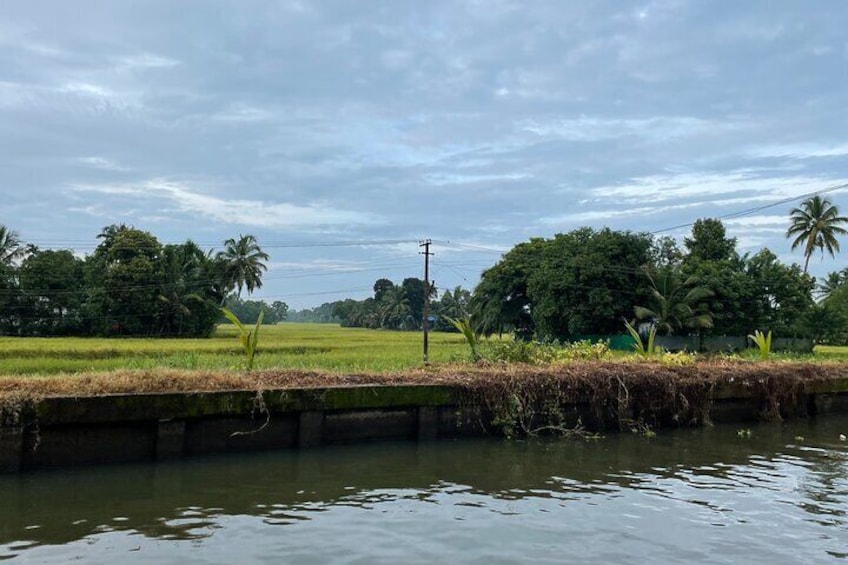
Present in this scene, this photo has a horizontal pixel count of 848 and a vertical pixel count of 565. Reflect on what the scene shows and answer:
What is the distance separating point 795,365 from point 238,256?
5294 centimetres

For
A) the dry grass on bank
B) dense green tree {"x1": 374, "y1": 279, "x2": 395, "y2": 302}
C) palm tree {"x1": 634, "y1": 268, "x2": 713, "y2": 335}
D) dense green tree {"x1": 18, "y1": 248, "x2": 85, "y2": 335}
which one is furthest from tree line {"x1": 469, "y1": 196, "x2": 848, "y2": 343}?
dense green tree {"x1": 374, "y1": 279, "x2": 395, "y2": 302}

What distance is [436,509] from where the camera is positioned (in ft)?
26.8

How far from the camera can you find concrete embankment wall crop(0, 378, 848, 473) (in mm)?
9539

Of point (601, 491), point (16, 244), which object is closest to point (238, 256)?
point (16, 244)

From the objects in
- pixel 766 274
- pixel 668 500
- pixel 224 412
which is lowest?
pixel 668 500

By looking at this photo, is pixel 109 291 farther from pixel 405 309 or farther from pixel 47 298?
pixel 405 309

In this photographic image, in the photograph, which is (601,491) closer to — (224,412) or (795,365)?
(224,412)

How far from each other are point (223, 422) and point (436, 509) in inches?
174

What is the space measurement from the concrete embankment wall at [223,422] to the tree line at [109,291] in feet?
130

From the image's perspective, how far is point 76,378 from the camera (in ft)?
34.1

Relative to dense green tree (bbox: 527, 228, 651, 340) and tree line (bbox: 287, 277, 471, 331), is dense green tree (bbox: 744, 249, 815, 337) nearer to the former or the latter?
dense green tree (bbox: 527, 228, 651, 340)

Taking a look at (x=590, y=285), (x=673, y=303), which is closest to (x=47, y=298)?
(x=590, y=285)

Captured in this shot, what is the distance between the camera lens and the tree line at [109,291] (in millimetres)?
51500

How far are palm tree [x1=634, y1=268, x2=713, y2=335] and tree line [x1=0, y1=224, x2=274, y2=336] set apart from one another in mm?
31838
